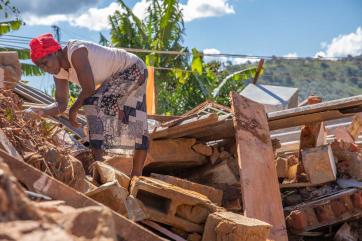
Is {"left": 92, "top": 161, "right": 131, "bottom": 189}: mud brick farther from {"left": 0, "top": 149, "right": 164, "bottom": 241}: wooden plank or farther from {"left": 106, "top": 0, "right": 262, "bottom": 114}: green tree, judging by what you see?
{"left": 106, "top": 0, "right": 262, "bottom": 114}: green tree

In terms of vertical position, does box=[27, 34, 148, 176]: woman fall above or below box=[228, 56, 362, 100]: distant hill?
above

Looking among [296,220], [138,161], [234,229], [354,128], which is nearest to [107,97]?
[138,161]

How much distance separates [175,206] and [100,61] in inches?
52.4

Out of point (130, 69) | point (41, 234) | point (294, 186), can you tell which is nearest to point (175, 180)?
point (130, 69)

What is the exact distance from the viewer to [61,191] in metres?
2.49

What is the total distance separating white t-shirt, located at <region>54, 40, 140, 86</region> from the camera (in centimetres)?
459

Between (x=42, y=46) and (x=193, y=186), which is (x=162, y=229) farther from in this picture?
(x=42, y=46)

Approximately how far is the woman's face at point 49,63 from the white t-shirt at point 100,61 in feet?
0.34

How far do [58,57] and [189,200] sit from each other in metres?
1.43

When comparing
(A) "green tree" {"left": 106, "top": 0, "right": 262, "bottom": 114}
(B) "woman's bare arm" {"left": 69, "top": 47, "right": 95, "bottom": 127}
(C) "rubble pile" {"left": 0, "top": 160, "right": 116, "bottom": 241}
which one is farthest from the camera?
(A) "green tree" {"left": 106, "top": 0, "right": 262, "bottom": 114}

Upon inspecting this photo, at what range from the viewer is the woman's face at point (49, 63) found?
448 centimetres

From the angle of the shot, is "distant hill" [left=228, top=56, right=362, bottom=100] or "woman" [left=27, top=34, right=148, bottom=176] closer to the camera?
"woman" [left=27, top=34, right=148, bottom=176]

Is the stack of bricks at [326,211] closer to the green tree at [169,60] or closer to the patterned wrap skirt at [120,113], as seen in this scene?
the patterned wrap skirt at [120,113]

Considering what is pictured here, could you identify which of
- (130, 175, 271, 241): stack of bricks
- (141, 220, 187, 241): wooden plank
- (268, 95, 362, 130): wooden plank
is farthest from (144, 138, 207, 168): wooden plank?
(141, 220, 187, 241): wooden plank
